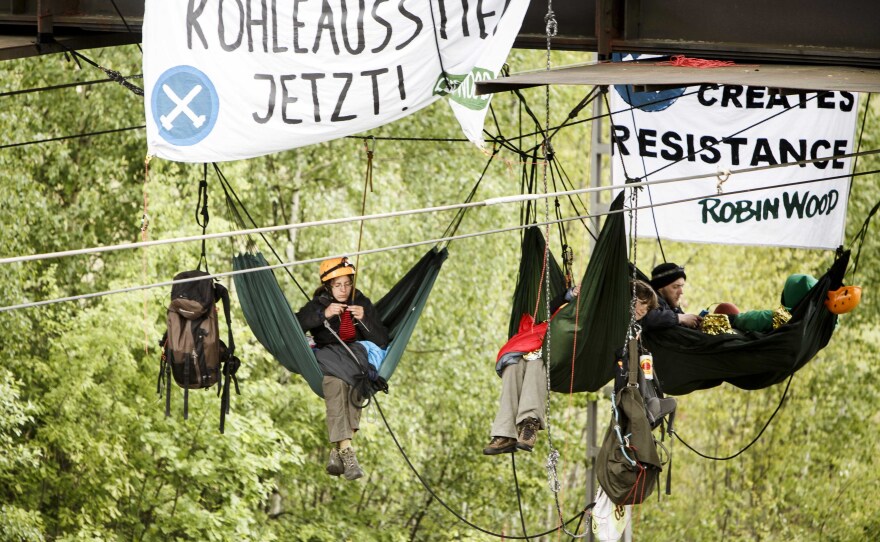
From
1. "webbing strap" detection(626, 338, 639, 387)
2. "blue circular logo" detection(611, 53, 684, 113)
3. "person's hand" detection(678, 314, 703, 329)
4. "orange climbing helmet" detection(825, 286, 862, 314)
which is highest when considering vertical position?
"blue circular logo" detection(611, 53, 684, 113)

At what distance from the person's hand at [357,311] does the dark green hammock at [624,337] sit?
828 mm

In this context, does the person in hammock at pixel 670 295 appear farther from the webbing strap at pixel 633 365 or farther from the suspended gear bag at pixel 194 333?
the suspended gear bag at pixel 194 333

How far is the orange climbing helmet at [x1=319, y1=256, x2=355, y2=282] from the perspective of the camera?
8.15 m

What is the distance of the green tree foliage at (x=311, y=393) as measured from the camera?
12273 millimetres

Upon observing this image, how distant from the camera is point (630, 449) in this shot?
7.20 m

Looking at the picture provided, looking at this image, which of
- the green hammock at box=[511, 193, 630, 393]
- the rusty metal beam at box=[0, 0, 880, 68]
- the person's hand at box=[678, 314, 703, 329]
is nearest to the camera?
the rusty metal beam at box=[0, 0, 880, 68]

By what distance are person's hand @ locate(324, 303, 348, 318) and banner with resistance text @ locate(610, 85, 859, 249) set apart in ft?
6.61

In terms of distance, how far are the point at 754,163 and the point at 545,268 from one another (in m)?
1.96

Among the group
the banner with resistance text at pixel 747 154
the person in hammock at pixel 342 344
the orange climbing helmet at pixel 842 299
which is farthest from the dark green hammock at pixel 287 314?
the orange climbing helmet at pixel 842 299

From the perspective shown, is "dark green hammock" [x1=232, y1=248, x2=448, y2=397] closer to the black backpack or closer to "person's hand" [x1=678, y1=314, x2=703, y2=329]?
"person's hand" [x1=678, y1=314, x2=703, y2=329]

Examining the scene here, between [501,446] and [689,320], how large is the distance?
1192 millimetres

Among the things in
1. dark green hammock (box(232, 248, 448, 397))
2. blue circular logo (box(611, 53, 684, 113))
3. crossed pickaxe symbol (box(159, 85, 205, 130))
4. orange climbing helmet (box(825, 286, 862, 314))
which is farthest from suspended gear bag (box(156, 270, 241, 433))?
orange climbing helmet (box(825, 286, 862, 314))

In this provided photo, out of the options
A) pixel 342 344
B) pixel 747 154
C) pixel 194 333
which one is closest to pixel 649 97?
pixel 747 154

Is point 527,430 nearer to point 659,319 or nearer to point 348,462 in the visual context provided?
point 659,319
